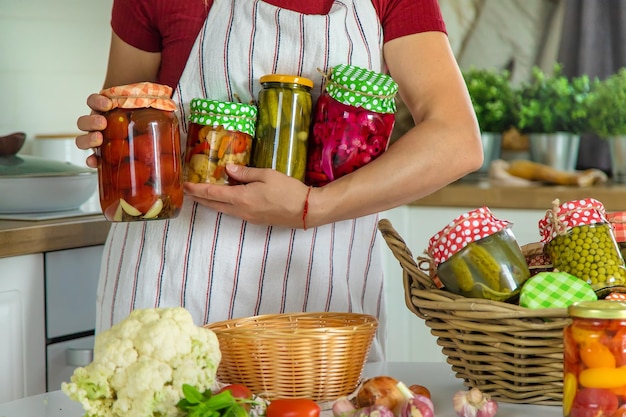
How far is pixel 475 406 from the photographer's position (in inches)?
35.4

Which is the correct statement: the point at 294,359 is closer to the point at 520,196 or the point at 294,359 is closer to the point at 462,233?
the point at 462,233

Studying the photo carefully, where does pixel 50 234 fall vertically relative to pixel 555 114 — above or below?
below

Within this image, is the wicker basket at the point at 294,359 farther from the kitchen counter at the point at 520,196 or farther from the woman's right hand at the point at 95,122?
the kitchen counter at the point at 520,196

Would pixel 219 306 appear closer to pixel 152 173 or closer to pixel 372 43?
pixel 152 173

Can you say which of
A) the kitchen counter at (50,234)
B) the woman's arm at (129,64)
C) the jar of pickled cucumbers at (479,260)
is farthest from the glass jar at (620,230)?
the kitchen counter at (50,234)

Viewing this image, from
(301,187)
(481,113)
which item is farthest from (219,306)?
(481,113)

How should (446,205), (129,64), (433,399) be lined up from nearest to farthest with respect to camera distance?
(433,399)
(129,64)
(446,205)

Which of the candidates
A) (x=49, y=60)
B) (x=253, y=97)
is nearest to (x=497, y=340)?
(x=253, y=97)

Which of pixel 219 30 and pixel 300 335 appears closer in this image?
pixel 300 335

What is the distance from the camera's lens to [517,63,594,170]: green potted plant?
2.78 meters

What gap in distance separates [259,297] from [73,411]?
0.40 meters

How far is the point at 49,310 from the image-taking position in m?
1.90

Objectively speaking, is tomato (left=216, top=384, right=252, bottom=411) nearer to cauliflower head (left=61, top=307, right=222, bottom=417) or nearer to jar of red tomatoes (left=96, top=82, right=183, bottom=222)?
cauliflower head (left=61, top=307, right=222, bottom=417)

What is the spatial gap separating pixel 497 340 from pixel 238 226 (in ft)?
1.58
